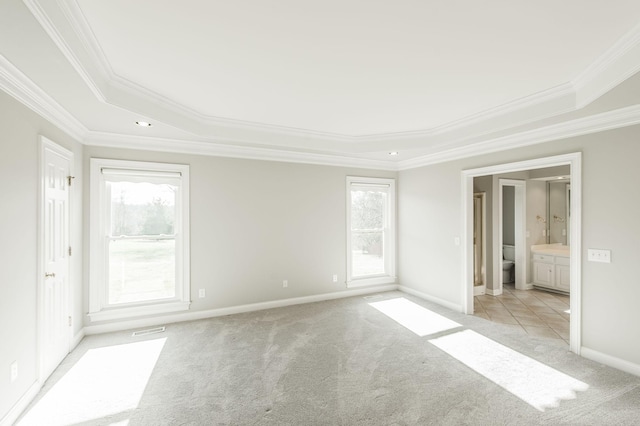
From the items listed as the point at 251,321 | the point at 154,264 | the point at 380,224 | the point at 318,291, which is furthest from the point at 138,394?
the point at 380,224

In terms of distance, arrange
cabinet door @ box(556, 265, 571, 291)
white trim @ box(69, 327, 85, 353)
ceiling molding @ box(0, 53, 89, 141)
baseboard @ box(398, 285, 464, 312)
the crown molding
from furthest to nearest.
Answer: cabinet door @ box(556, 265, 571, 291), baseboard @ box(398, 285, 464, 312), white trim @ box(69, 327, 85, 353), ceiling molding @ box(0, 53, 89, 141), the crown molding

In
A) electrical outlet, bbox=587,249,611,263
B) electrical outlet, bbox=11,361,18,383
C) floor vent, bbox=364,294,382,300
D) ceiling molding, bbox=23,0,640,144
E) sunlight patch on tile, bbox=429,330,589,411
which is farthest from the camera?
floor vent, bbox=364,294,382,300

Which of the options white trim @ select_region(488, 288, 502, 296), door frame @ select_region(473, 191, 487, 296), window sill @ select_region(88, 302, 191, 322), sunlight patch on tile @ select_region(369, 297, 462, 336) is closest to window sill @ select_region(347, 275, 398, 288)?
sunlight patch on tile @ select_region(369, 297, 462, 336)

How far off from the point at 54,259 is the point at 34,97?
1.54m

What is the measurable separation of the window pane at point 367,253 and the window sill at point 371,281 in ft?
0.39

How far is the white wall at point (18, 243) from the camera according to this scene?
6.73ft

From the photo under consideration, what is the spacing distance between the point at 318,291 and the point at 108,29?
14.1 ft

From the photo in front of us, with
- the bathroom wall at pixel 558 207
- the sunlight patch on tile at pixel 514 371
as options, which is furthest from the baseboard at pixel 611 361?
the bathroom wall at pixel 558 207

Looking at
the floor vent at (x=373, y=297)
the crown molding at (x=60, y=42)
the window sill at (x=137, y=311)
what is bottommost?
the floor vent at (x=373, y=297)

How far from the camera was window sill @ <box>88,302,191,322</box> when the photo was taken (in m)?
3.70

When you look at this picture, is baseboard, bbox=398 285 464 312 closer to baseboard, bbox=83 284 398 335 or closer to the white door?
baseboard, bbox=83 284 398 335

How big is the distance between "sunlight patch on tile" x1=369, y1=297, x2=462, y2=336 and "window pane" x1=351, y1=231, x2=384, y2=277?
772 millimetres

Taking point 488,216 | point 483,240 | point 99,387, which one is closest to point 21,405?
point 99,387

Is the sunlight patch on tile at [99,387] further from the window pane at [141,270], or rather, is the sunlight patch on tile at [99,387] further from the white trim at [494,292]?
the white trim at [494,292]
